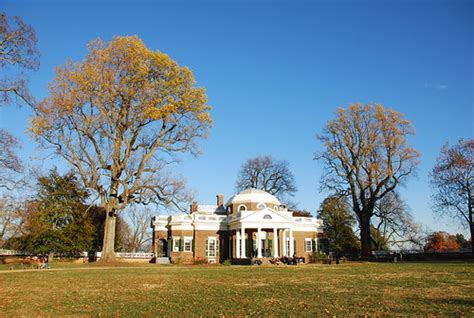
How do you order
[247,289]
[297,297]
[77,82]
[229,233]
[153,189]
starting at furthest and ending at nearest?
[229,233]
[153,189]
[77,82]
[247,289]
[297,297]

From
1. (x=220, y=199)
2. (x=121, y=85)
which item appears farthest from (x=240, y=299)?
(x=220, y=199)

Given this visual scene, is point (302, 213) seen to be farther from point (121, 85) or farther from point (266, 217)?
point (121, 85)

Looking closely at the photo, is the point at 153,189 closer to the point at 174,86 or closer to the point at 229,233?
the point at 174,86

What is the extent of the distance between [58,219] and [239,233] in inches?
685

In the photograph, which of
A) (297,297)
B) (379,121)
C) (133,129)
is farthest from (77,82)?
(379,121)

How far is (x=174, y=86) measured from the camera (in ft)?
107

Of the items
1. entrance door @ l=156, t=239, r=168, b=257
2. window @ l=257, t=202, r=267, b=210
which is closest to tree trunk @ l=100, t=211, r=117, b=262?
entrance door @ l=156, t=239, r=168, b=257

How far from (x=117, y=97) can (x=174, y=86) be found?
4160 millimetres

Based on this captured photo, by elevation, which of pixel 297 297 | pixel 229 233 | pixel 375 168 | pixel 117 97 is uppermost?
pixel 117 97

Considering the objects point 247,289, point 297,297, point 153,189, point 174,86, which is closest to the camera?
point 297,297

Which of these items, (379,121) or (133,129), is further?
(379,121)

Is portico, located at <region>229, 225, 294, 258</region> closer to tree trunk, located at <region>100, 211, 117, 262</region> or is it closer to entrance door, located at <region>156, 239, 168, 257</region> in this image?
entrance door, located at <region>156, 239, 168, 257</region>

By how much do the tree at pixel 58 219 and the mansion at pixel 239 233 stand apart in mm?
8047

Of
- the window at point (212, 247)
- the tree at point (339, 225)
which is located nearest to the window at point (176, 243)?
the window at point (212, 247)
